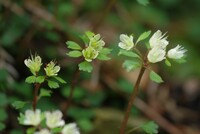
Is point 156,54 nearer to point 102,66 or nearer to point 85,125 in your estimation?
point 85,125

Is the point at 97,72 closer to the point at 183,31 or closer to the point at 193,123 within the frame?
the point at 193,123

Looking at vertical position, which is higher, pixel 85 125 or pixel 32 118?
pixel 32 118

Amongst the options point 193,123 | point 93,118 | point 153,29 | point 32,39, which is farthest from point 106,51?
point 153,29

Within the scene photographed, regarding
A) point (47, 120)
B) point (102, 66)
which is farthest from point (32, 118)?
point (102, 66)

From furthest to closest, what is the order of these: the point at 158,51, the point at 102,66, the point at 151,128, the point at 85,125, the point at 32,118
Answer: the point at 102,66 < the point at 85,125 < the point at 151,128 < the point at 158,51 < the point at 32,118

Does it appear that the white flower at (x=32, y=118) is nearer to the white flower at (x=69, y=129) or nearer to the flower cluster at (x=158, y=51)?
the white flower at (x=69, y=129)

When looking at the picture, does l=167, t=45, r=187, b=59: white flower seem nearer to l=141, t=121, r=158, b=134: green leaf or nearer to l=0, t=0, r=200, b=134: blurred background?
l=141, t=121, r=158, b=134: green leaf
